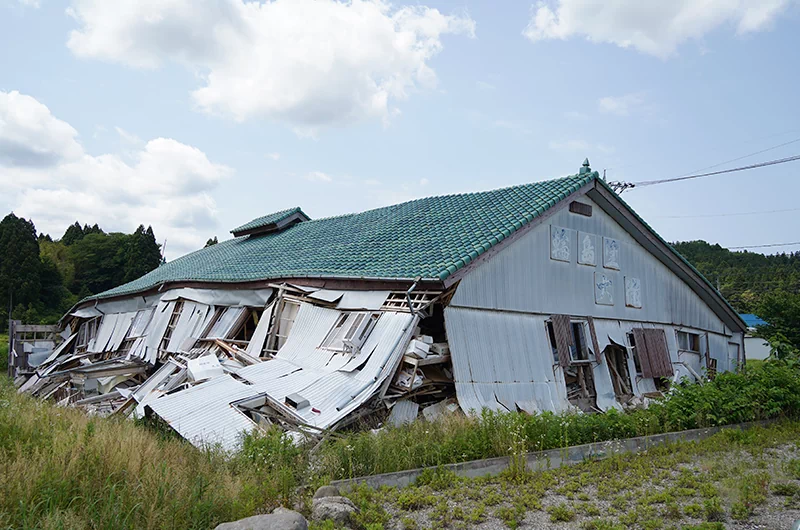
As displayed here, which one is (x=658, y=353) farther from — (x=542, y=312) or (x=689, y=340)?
(x=542, y=312)

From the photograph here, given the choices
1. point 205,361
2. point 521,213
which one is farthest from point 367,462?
point 521,213

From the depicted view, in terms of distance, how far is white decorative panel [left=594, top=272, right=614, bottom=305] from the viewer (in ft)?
52.5

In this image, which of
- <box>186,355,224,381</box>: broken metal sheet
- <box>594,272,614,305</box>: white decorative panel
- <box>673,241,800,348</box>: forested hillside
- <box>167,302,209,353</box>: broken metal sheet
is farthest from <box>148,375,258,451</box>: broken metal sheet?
<box>673,241,800,348</box>: forested hillside

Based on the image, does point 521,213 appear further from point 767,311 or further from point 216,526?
point 767,311

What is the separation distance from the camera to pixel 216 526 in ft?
17.0

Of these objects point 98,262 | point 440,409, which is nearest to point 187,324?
point 440,409

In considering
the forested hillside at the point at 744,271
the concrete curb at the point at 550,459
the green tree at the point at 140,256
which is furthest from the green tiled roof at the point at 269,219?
the forested hillside at the point at 744,271

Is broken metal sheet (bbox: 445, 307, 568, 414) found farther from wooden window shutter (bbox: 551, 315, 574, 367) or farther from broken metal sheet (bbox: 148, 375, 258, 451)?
broken metal sheet (bbox: 148, 375, 258, 451)

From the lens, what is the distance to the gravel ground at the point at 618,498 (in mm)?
6156

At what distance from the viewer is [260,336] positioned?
14.2 metres

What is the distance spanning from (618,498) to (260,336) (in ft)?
30.7

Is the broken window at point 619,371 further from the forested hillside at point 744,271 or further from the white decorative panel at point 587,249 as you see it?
the forested hillside at point 744,271

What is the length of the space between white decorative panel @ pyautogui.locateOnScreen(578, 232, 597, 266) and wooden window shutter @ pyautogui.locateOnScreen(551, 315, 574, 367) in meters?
1.83

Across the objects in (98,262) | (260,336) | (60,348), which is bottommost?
(60,348)
